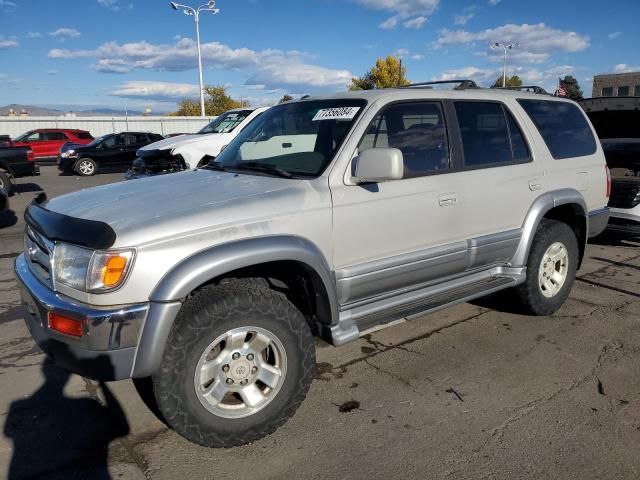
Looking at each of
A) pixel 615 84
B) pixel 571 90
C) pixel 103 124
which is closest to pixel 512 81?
pixel 615 84

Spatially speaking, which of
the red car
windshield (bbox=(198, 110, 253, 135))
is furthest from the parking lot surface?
the red car

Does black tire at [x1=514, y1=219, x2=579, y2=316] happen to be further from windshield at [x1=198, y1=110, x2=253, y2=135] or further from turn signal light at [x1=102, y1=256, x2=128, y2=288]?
windshield at [x1=198, y1=110, x2=253, y2=135]

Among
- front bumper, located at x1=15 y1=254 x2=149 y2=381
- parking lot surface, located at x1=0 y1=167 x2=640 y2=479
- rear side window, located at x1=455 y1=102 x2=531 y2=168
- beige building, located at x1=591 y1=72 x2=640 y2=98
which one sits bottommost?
parking lot surface, located at x1=0 y1=167 x2=640 y2=479

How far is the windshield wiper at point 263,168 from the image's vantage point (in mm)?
3199

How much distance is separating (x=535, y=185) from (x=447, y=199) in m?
1.08

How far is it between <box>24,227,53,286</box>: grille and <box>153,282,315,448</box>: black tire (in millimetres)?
751

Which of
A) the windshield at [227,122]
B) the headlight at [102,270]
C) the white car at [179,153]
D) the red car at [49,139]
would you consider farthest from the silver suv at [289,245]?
the red car at [49,139]

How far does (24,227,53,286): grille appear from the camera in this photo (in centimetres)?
267

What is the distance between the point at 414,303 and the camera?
3457 mm

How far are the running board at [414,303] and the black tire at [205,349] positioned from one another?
0.91ft

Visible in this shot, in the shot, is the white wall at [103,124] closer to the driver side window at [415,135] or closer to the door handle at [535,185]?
the door handle at [535,185]

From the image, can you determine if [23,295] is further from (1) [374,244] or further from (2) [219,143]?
(2) [219,143]

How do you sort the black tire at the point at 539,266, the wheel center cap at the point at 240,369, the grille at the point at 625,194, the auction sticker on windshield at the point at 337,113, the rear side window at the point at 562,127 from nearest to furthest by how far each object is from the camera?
the wheel center cap at the point at 240,369, the auction sticker on windshield at the point at 337,113, the black tire at the point at 539,266, the rear side window at the point at 562,127, the grille at the point at 625,194

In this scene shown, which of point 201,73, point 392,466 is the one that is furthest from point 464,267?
point 201,73
